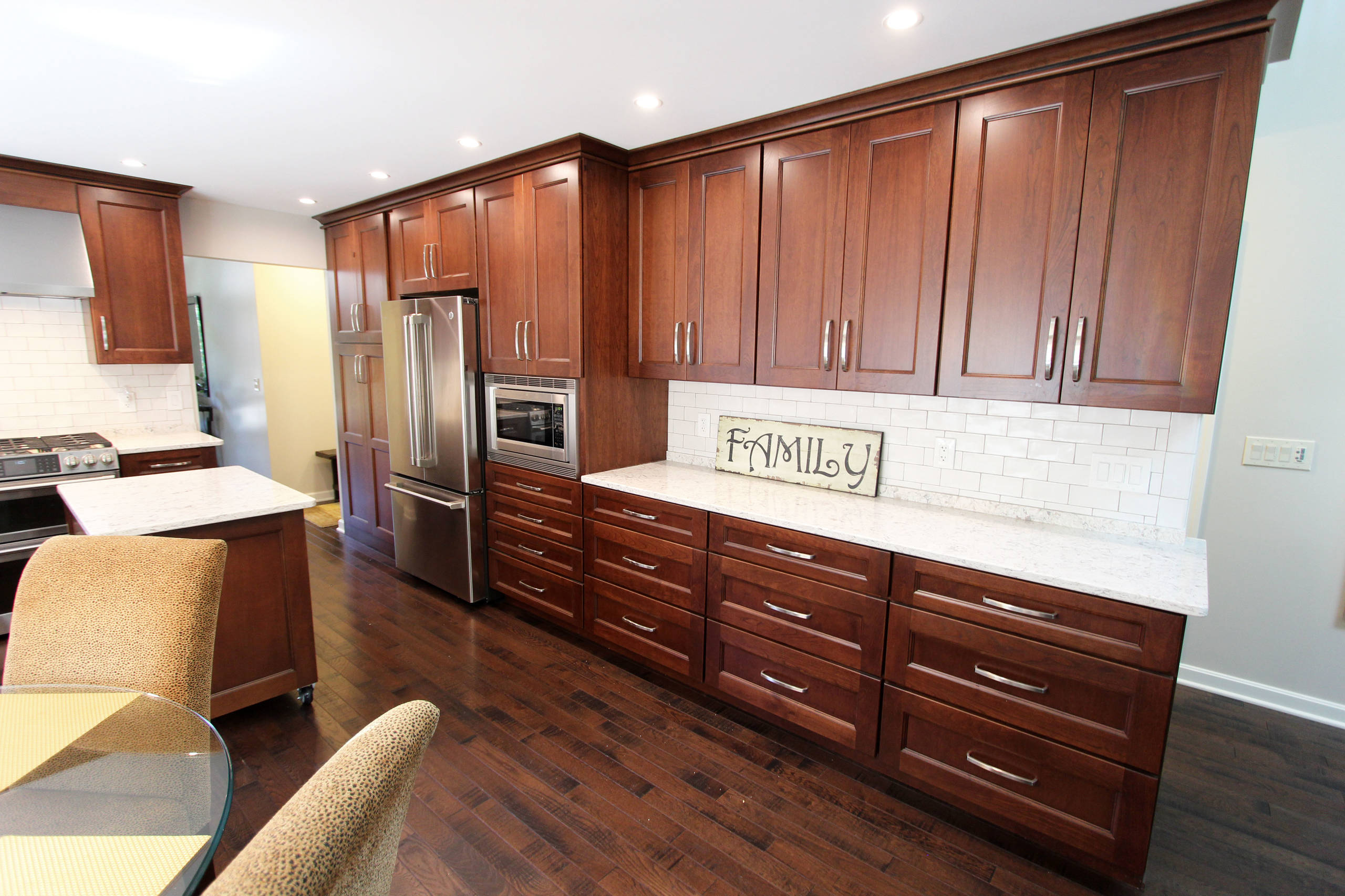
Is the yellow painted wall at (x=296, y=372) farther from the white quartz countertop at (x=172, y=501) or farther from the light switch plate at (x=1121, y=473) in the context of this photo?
the light switch plate at (x=1121, y=473)

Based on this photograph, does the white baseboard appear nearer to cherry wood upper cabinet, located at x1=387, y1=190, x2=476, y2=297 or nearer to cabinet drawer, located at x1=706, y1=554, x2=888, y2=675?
cabinet drawer, located at x1=706, y1=554, x2=888, y2=675

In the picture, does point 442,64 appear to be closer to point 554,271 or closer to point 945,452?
A: point 554,271

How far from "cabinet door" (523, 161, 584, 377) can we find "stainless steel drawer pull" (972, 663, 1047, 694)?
205cm

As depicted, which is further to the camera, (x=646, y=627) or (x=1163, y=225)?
(x=646, y=627)

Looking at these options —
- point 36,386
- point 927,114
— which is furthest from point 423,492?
point 927,114

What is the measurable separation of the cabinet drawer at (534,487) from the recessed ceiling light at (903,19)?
7.16ft

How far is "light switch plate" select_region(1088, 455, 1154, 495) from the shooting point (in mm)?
2062

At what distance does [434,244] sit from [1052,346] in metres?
3.27

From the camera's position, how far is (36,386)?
363cm

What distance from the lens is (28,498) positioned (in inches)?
119

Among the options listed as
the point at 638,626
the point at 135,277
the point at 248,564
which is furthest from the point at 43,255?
the point at 638,626

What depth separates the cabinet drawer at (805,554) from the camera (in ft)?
6.68

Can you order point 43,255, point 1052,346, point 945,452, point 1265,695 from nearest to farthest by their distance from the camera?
point 1052,346 → point 945,452 → point 1265,695 → point 43,255

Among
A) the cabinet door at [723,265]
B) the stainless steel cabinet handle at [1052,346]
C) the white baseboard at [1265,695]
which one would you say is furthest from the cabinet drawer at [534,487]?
the white baseboard at [1265,695]
